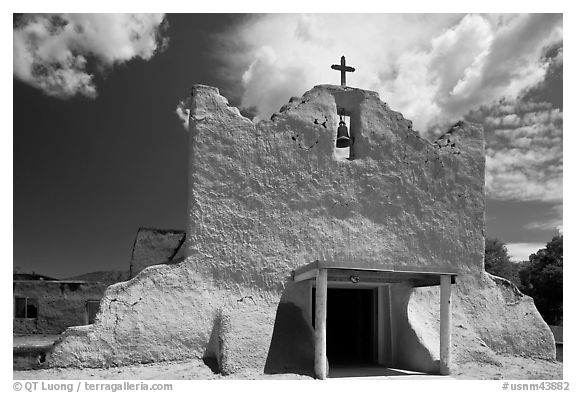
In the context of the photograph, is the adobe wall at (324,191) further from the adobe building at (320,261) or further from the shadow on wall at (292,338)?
the shadow on wall at (292,338)

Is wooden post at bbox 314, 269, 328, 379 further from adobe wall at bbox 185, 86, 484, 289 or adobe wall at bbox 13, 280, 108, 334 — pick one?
adobe wall at bbox 13, 280, 108, 334

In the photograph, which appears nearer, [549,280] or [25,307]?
[25,307]

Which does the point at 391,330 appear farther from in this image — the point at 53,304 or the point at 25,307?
the point at 25,307

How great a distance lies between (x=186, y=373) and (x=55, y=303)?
15.6 meters

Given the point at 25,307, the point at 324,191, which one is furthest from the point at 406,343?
the point at 25,307

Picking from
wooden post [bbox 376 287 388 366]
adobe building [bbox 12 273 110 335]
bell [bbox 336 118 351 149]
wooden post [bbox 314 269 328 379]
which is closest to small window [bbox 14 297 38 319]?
adobe building [bbox 12 273 110 335]

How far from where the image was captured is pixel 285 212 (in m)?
12.1

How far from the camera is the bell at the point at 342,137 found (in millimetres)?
12766

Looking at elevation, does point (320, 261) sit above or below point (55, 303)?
above

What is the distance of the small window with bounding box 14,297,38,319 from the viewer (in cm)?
2367

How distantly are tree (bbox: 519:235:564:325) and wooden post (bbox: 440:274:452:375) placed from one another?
61.3 feet

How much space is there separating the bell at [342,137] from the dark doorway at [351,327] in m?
3.58

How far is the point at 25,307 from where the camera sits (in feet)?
78.1

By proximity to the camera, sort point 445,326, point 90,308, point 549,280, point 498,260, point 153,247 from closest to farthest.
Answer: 1. point 445,326
2. point 153,247
3. point 90,308
4. point 549,280
5. point 498,260
